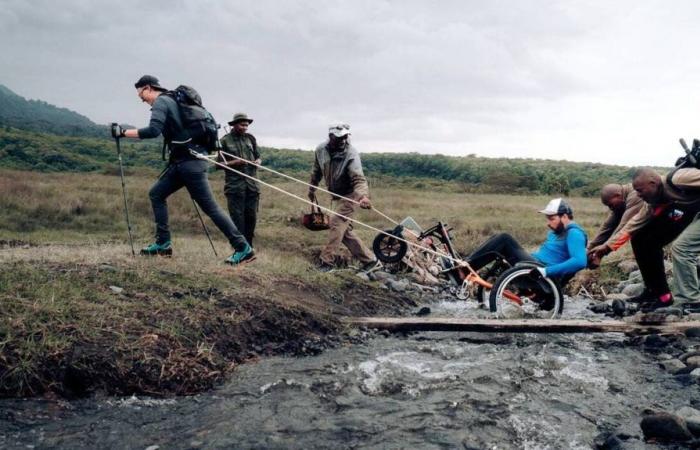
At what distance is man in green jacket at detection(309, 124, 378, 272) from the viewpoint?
32.9 ft

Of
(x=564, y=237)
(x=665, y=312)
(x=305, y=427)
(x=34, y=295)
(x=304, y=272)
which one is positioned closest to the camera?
(x=305, y=427)

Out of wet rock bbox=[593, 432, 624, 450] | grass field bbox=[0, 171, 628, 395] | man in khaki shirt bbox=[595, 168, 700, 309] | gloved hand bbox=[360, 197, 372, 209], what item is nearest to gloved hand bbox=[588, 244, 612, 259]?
man in khaki shirt bbox=[595, 168, 700, 309]

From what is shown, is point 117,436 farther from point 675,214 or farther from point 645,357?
point 675,214

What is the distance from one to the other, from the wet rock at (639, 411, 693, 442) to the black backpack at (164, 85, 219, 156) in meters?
6.01

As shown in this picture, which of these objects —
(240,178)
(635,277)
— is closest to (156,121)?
(240,178)

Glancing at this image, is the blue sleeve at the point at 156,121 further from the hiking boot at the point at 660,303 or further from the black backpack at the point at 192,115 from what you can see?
the hiking boot at the point at 660,303

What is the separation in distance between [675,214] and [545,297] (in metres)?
2.07

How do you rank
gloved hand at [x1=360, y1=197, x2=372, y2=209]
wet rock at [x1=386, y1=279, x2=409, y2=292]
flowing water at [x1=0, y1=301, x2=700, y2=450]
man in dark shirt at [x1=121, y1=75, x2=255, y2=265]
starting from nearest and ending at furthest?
flowing water at [x1=0, y1=301, x2=700, y2=450] < man in dark shirt at [x1=121, y1=75, x2=255, y2=265] < gloved hand at [x1=360, y1=197, x2=372, y2=209] < wet rock at [x1=386, y1=279, x2=409, y2=292]

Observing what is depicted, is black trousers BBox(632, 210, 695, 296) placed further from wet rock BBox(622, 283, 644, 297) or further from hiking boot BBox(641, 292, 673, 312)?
wet rock BBox(622, 283, 644, 297)

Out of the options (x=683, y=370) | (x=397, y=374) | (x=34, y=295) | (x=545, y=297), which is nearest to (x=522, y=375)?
(x=397, y=374)

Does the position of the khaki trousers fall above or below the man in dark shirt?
below

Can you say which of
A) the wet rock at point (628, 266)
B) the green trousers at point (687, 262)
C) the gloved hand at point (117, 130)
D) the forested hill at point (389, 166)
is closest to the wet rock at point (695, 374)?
the green trousers at point (687, 262)

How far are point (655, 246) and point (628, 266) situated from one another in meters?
4.45

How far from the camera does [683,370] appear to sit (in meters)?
5.84
